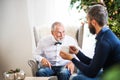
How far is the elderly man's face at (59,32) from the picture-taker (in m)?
2.71

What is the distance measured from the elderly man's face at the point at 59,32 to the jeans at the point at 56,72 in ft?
1.22

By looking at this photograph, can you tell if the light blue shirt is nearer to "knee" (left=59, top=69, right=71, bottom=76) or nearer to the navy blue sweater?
"knee" (left=59, top=69, right=71, bottom=76)

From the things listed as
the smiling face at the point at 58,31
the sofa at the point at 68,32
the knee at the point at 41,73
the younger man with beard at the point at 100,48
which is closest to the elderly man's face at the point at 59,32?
the smiling face at the point at 58,31

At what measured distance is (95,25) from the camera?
5.63ft

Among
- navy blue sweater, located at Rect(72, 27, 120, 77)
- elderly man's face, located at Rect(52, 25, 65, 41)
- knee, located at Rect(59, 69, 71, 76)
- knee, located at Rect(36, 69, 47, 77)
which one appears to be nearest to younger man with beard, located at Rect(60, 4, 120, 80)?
navy blue sweater, located at Rect(72, 27, 120, 77)

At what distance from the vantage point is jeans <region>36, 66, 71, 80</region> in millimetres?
2454

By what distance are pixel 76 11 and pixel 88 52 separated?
2.24ft

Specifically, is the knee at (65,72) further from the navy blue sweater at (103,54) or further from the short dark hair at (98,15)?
the short dark hair at (98,15)

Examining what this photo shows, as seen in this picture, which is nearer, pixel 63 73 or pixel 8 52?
pixel 63 73

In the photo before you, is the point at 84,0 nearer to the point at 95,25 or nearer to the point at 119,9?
the point at 119,9

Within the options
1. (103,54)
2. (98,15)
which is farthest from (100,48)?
(98,15)

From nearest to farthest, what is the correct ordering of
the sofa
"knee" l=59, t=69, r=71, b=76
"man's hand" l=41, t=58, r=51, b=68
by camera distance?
"knee" l=59, t=69, r=71, b=76 < "man's hand" l=41, t=58, r=51, b=68 < the sofa

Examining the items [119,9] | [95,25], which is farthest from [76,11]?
[95,25]

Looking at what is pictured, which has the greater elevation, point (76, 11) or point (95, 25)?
point (76, 11)
